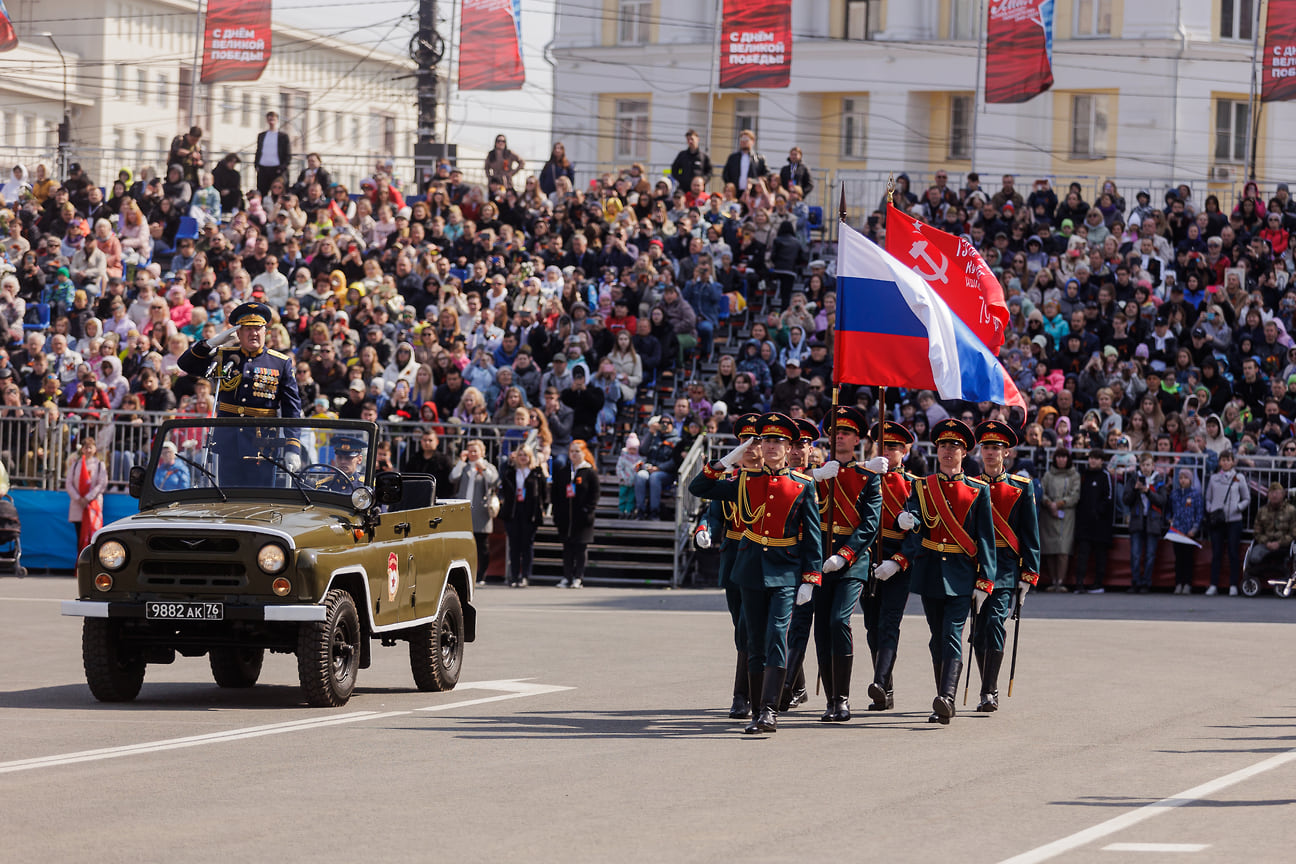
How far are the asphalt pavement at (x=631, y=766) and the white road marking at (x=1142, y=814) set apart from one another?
0.03 metres

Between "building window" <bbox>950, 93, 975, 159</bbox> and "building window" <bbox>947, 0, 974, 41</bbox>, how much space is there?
5.72ft

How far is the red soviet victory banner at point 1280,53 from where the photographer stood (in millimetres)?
34000

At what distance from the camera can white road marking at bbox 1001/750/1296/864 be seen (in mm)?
8000

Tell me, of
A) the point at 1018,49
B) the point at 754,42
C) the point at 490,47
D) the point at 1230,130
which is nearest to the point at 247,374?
the point at 490,47

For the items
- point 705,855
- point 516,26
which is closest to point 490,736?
point 705,855

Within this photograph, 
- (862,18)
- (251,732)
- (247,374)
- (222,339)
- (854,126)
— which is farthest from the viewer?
(862,18)

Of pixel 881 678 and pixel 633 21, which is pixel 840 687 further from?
pixel 633 21

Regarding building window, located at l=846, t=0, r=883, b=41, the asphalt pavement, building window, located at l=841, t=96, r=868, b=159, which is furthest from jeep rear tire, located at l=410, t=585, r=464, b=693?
building window, located at l=846, t=0, r=883, b=41

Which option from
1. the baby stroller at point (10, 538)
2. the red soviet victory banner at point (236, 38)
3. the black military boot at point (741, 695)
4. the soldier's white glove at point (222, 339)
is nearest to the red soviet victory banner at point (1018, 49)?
the red soviet victory banner at point (236, 38)

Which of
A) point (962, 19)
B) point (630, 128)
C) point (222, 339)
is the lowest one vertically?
point (222, 339)

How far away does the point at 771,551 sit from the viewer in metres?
12.2

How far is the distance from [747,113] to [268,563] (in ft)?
166

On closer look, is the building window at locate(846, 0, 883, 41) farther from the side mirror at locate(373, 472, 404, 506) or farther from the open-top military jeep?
the side mirror at locate(373, 472, 404, 506)

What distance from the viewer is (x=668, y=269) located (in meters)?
28.4
